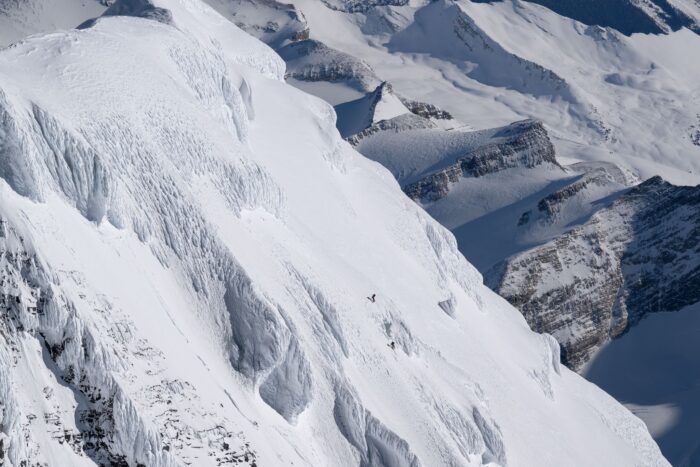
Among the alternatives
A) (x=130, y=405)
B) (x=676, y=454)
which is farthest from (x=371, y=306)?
(x=676, y=454)

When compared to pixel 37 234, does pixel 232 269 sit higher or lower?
lower

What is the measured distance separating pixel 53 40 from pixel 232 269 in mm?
11822

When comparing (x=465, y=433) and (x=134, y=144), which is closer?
(x=134, y=144)

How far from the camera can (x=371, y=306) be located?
246 ft

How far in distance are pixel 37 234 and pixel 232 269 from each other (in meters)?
11.5

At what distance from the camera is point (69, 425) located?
165ft

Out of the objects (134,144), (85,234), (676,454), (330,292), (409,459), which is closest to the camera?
(85,234)

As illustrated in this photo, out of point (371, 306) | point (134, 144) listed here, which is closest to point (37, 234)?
point (134, 144)

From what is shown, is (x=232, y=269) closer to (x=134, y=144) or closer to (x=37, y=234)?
(x=134, y=144)

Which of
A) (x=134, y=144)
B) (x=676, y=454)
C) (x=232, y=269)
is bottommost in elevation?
(x=676, y=454)

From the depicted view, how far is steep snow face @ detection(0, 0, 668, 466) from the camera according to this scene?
51.7 meters

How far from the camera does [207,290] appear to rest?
204ft

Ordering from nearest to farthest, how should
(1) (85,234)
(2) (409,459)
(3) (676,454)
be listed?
(1) (85,234)
(2) (409,459)
(3) (676,454)

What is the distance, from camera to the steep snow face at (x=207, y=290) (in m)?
51.7
